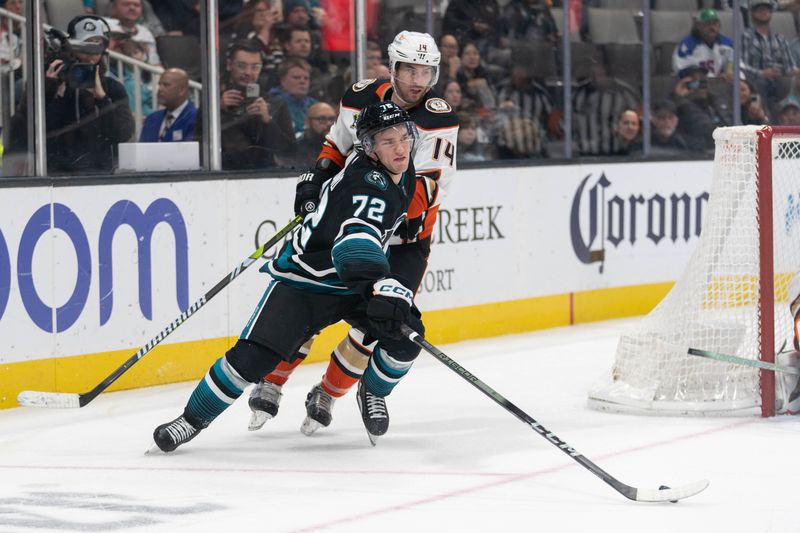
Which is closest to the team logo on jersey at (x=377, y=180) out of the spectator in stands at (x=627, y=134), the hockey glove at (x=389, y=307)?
the hockey glove at (x=389, y=307)

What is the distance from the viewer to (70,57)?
5.34 m

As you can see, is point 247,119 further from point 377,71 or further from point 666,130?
point 666,130

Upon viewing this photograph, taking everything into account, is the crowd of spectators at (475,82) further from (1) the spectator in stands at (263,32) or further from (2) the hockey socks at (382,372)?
(2) the hockey socks at (382,372)

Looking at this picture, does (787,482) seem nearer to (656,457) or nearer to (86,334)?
(656,457)

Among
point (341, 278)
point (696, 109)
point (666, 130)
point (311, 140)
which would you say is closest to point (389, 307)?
point (341, 278)

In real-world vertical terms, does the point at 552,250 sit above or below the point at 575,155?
below

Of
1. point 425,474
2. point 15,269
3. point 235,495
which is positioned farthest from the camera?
point 15,269

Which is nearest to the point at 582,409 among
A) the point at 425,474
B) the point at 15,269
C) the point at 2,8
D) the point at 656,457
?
the point at 656,457

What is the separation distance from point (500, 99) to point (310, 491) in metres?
3.88

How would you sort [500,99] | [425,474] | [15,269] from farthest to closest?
[500,99]
[15,269]
[425,474]

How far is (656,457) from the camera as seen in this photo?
4141mm

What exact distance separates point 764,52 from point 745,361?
4320 mm

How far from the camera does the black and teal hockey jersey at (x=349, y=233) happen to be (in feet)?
12.6

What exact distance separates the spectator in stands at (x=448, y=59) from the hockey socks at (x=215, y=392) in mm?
3154
